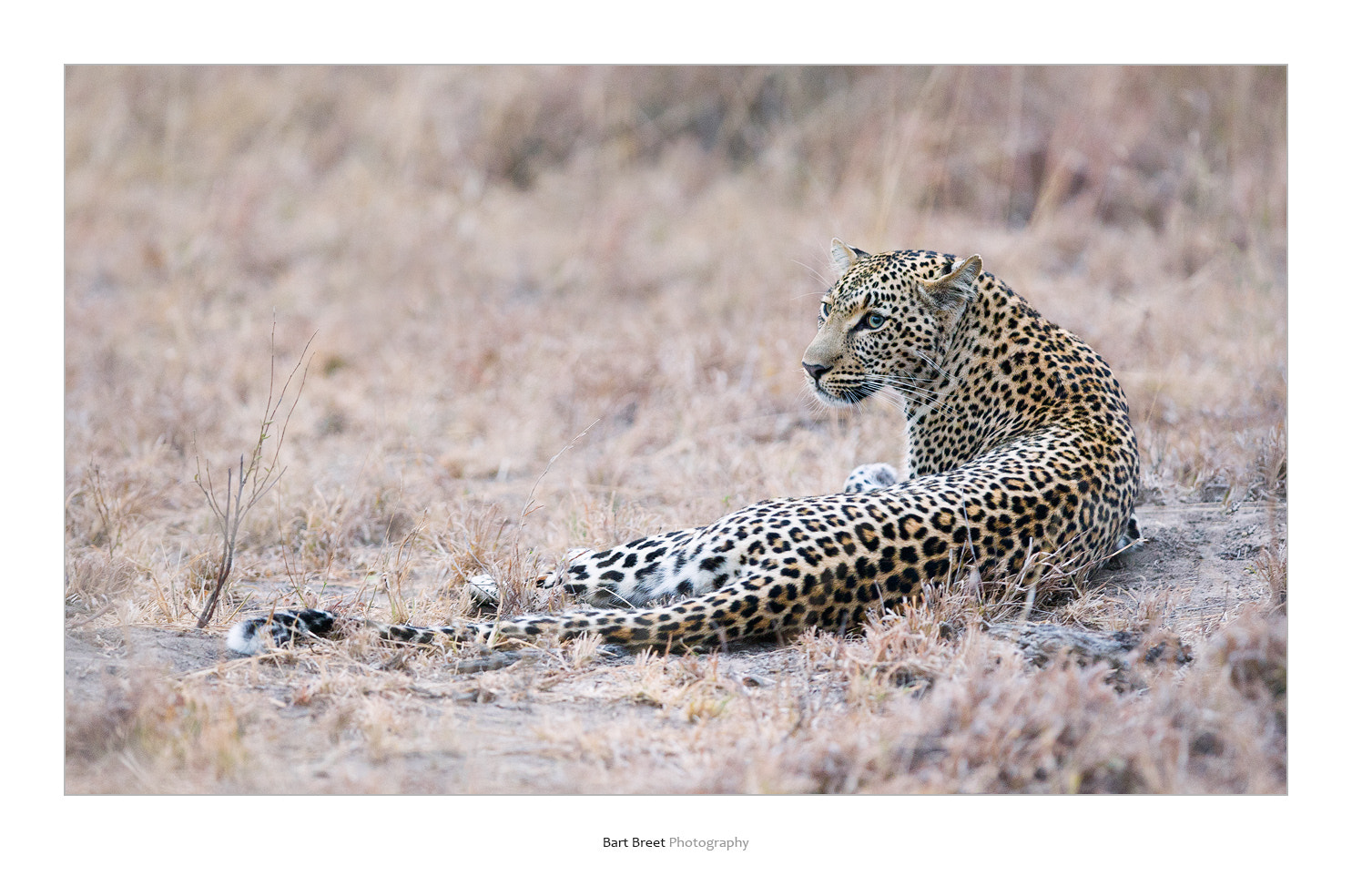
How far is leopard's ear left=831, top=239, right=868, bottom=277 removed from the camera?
5578mm

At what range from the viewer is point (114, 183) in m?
10.7

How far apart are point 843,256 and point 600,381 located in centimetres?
235

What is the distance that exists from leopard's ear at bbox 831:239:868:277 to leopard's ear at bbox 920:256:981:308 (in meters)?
0.46

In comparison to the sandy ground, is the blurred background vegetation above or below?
above

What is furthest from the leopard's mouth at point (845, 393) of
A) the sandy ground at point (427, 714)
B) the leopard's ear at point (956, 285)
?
the sandy ground at point (427, 714)

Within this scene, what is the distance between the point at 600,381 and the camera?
24.9 ft

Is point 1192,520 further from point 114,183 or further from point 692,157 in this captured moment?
point 114,183

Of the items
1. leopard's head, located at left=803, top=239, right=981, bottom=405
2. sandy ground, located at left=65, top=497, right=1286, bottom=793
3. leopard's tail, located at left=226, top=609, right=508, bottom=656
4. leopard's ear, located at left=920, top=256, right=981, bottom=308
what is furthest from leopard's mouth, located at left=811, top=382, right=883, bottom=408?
leopard's tail, located at left=226, top=609, right=508, bottom=656

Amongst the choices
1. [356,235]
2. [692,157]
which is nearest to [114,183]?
[356,235]

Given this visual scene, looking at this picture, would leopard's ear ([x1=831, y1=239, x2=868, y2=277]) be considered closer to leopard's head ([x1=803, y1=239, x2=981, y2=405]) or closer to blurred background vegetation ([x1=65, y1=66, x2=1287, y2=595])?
leopard's head ([x1=803, y1=239, x2=981, y2=405])

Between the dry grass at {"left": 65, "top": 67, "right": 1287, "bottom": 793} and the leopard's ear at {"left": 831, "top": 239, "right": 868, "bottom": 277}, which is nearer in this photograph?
the dry grass at {"left": 65, "top": 67, "right": 1287, "bottom": 793}

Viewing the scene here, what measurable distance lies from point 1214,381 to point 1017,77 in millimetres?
2975

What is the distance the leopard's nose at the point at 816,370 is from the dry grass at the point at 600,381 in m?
0.88

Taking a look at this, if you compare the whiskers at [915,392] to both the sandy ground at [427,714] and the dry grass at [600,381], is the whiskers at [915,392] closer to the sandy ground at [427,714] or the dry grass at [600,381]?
the dry grass at [600,381]
